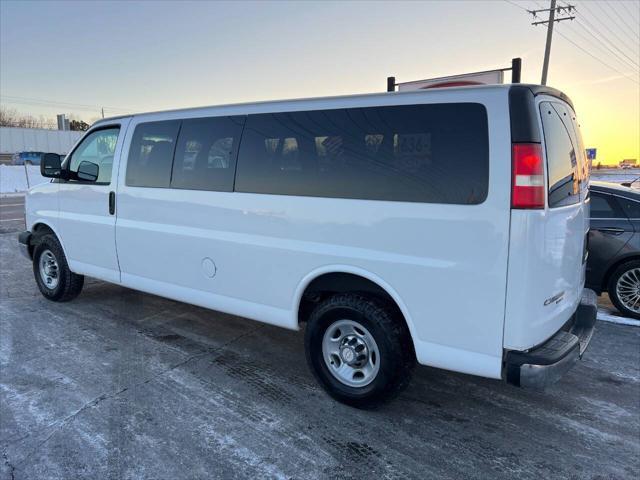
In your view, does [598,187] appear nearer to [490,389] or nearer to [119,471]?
[490,389]

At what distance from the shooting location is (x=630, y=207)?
18.1 feet

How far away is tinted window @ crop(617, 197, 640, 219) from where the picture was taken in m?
5.46

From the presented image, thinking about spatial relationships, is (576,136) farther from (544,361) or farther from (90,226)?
(90,226)

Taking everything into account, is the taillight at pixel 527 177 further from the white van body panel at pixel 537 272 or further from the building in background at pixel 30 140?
the building in background at pixel 30 140

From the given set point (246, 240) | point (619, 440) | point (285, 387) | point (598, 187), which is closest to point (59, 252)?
point (246, 240)

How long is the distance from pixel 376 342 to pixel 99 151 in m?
3.83

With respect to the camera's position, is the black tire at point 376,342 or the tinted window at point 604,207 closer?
the black tire at point 376,342

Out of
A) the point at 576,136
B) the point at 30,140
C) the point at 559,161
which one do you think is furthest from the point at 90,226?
the point at 30,140

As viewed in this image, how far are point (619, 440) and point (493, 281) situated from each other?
58.9 inches

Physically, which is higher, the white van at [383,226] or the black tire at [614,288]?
the white van at [383,226]

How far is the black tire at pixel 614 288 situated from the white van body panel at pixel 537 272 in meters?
3.11

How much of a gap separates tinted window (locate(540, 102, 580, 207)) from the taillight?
0.13 metres

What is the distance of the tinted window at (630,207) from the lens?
5.46m

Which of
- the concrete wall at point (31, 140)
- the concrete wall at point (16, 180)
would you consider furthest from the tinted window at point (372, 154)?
the concrete wall at point (31, 140)
